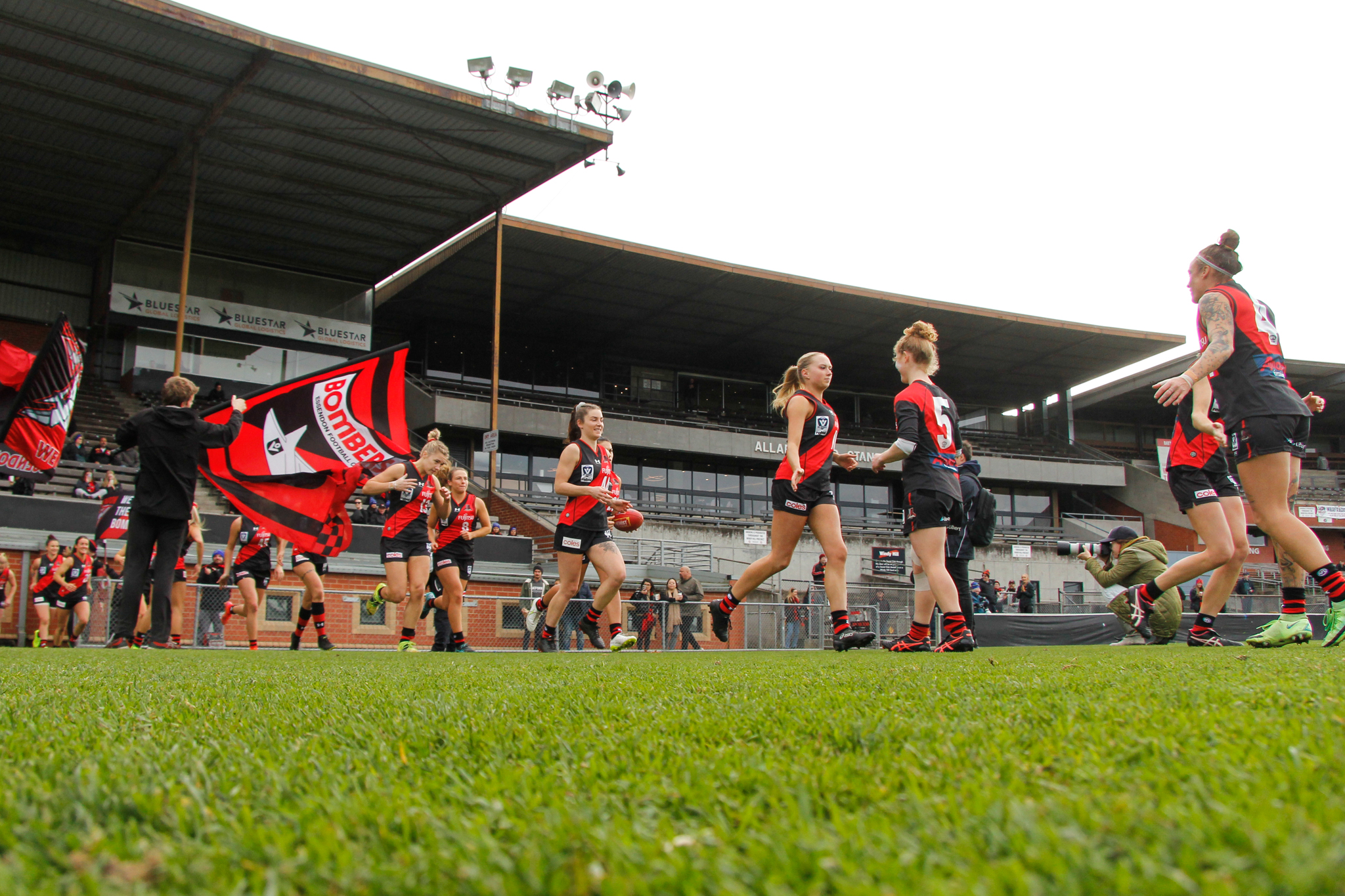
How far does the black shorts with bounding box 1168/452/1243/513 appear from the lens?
6.54m

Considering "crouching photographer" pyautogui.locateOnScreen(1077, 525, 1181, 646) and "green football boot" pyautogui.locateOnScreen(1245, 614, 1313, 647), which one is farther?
"crouching photographer" pyautogui.locateOnScreen(1077, 525, 1181, 646)

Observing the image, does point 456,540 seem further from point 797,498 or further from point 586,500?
point 797,498

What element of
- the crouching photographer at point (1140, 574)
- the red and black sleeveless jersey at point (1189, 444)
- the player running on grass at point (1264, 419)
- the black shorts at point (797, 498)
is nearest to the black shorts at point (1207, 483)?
the red and black sleeveless jersey at point (1189, 444)

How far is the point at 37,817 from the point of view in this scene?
1.18 m

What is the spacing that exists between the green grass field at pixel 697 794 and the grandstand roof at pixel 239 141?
842 inches

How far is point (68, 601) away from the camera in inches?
527

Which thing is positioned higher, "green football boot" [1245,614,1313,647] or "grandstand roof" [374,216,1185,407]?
"grandstand roof" [374,216,1185,407]

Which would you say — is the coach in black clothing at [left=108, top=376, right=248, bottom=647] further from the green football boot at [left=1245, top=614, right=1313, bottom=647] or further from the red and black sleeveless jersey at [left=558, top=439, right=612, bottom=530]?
the green football boot at [left=1245, top=614, right=1313, bottom=647]

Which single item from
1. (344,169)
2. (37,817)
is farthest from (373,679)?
(344,169)

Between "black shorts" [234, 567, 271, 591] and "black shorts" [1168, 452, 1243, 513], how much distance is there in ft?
31.6

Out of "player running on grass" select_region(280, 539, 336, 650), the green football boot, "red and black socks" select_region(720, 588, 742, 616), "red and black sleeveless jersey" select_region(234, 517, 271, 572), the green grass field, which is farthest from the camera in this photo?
"red and black sleeveless jersey" select_region(234, 517, 271, 572)

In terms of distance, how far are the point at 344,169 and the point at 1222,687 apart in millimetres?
26476

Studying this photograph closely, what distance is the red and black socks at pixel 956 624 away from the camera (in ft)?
21.8

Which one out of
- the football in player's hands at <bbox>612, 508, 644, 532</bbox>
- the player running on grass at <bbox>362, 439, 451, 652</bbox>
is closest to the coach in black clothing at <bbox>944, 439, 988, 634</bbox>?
the football in player's hands at <bbox>612, 508, 644, 532</bbox>
